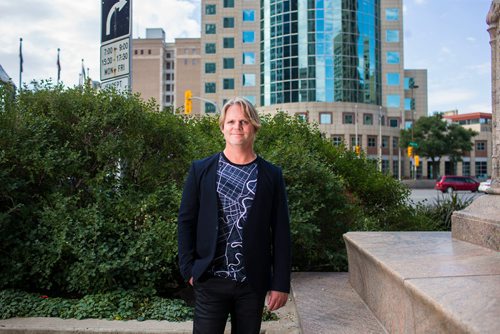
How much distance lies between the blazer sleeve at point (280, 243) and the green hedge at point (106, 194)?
221 cm

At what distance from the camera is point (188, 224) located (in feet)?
8.82

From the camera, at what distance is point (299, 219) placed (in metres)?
5.00

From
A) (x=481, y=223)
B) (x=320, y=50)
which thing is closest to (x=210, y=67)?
(x=320, y=50)

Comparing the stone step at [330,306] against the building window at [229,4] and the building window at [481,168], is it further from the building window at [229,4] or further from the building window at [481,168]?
the building window at [481,168]

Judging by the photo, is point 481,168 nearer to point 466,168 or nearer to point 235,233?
point 466,168

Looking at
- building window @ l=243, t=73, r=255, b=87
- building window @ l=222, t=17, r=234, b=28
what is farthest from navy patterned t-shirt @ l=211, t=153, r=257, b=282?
building window @ l=222, t=17, r=234, b=28

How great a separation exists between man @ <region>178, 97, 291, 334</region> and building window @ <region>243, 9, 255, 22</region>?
224 feet

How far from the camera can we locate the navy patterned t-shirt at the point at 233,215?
8.30 ft

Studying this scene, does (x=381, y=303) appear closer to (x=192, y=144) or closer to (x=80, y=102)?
(x=192, y=144)

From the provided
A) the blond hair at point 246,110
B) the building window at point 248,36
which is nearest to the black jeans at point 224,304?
the blond hair at point 246,110

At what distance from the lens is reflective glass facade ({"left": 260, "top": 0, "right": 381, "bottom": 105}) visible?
200 ft

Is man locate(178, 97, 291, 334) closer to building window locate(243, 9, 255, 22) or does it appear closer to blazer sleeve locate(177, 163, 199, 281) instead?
blazer sleeve locate(177, 163, 199, 281)

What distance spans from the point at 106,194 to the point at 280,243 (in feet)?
10.4

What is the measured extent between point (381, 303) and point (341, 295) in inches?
40.2
